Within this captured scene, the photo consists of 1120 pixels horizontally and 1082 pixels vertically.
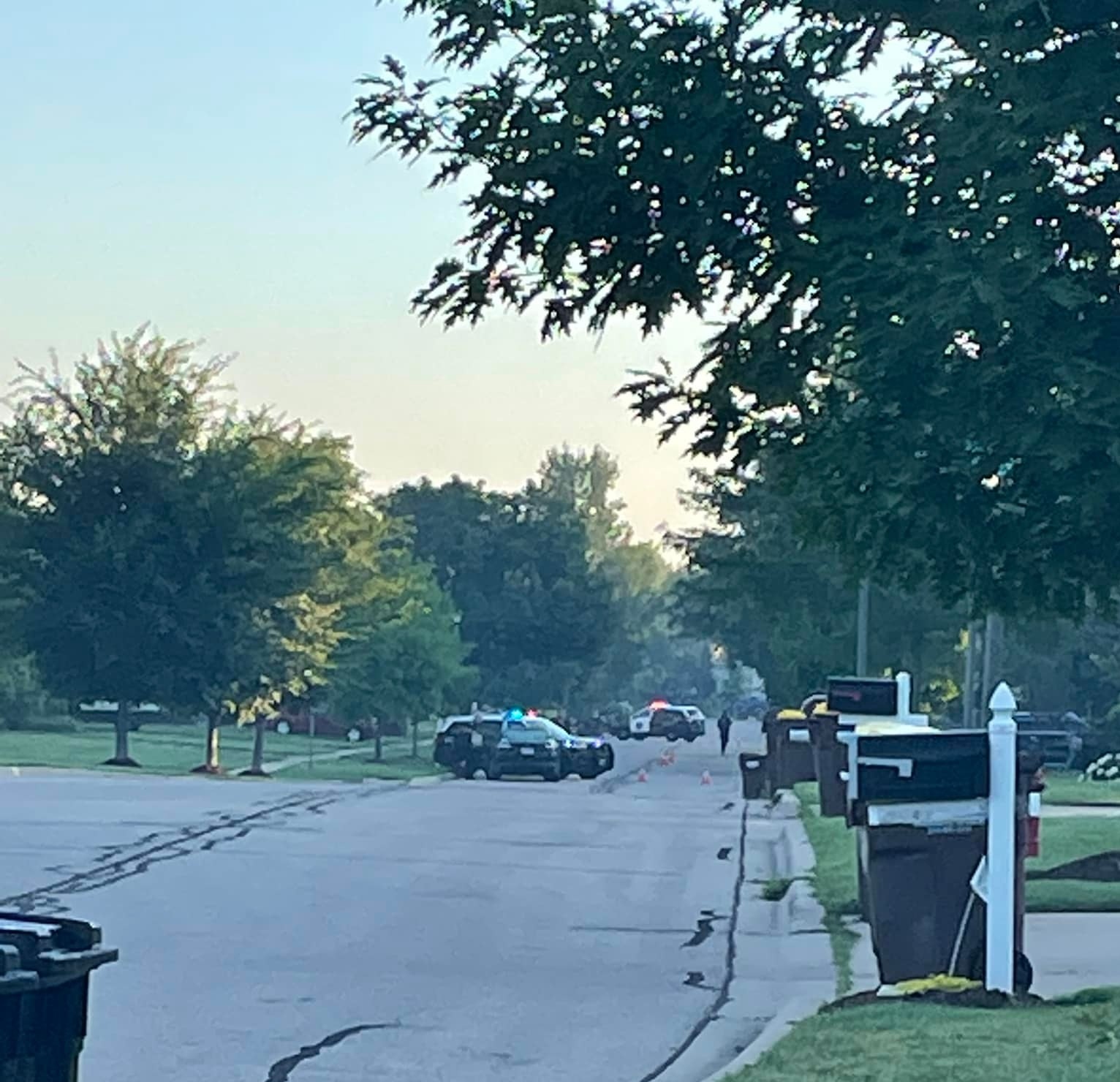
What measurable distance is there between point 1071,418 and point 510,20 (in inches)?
152

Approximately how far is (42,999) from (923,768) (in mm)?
5842

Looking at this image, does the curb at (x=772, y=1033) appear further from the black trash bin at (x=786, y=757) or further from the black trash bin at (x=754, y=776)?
the black trash bin at (x=754, y=776)

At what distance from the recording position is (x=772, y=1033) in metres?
10.5

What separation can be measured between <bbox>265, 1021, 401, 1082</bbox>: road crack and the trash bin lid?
3.76 m

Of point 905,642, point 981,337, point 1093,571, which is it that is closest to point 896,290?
point 981,337

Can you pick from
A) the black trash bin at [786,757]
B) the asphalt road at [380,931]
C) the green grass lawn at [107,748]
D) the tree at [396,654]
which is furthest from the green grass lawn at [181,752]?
the asphalt road at [380,931]

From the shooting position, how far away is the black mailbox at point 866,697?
1856cm

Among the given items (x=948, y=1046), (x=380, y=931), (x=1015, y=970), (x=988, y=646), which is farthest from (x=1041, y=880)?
(x=988, y=646)

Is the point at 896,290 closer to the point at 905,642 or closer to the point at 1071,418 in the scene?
the point at 1071,418

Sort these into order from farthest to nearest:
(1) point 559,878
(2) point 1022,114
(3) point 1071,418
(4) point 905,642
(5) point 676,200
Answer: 1. (4) point 905,642
2. (1) point 559,878
3. (5) point 676,200
4. (3) point 1071,418
5. (2) point 1022,114

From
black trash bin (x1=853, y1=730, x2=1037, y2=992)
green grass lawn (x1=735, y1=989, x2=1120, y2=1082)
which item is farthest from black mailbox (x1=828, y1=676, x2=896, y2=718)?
green grass lawn (x1=735, y1=989, x2=1120, y2=1082)

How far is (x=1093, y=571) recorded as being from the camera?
12.2 meters

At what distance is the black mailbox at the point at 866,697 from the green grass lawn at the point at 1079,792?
11282mm

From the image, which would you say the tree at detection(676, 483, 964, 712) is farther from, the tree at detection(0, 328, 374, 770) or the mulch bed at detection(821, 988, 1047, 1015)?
the mulch bed at detection(821, 988, 1047, 1015)
